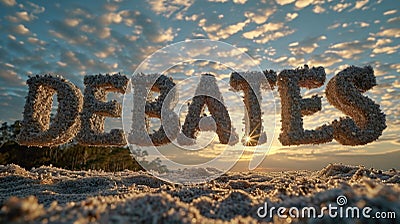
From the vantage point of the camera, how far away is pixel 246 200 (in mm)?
3311

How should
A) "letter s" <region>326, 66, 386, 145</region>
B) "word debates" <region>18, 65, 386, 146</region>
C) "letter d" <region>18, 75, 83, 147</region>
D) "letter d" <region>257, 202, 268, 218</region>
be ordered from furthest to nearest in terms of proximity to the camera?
1. "letter d" <region>18, 75, 83, 147</region>
2. "word debates" <region>18, 65, 386, 146</region>
3. "letter s" <region>326, 66, 386, 145</region>
4. "letter d" <region>257, 202, 268, 218</region>

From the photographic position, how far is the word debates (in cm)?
753

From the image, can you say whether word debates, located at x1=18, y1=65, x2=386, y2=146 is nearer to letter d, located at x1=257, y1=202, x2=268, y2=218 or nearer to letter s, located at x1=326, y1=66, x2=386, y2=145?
letter s, located at x1=326, y1=66, x2=386, y2=145

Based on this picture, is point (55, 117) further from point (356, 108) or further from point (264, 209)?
point (356, 108)

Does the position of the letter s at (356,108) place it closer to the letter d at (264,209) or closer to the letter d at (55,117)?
the letter d at (264,209)

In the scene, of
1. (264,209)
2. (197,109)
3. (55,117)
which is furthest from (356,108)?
(55,117)

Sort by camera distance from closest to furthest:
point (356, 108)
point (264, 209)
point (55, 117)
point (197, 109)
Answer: point (264, 209) < point (356, 108) < point (197, 109) < point (55, 117)

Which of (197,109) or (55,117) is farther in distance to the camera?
(55,117)

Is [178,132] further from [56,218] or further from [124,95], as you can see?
[56,218]

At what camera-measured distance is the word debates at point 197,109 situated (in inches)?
297

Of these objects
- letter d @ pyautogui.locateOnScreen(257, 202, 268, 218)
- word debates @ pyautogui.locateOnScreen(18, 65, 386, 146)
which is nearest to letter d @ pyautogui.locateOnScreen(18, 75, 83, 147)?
word debates @ pyautogui.locateOnScreen(18, 65, 386, 146)

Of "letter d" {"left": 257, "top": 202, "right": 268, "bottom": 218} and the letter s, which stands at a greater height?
the letter s

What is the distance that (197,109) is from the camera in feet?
25.8

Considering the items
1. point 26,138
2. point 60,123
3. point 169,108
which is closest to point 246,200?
point 169,108
